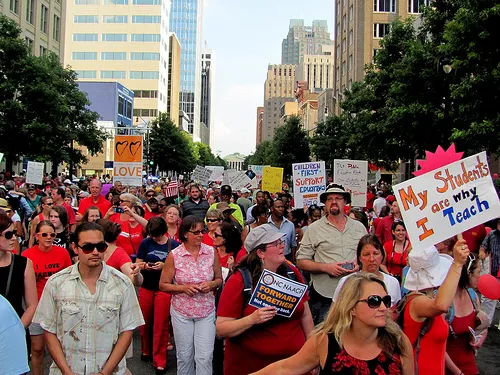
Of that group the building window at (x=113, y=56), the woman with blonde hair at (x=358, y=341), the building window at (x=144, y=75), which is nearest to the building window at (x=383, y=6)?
the building window at (x=144, y=75)

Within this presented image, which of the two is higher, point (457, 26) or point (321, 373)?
Result: point (457, 26)

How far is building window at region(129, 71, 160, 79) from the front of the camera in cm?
10331

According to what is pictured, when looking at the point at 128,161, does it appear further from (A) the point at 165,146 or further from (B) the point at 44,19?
(A) the point at 165,146

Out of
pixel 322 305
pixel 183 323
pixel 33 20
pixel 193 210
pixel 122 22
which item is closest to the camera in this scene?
pixel 183 323

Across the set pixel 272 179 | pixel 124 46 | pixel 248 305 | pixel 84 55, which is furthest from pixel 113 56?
pixel 248 305

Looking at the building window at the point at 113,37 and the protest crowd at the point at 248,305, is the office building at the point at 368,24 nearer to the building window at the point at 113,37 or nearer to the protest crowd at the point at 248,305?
the protest crowd at the point at 248,305

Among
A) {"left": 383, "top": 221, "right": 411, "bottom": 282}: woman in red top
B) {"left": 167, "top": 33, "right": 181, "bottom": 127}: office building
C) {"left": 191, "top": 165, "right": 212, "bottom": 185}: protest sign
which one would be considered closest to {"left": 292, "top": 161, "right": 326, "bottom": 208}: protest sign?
{"left": 383, "top": 221, "right": 411, "bottom": 282}: woman in red top

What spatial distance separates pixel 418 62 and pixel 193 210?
14.9 metres

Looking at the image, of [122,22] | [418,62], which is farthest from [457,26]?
[122,22]

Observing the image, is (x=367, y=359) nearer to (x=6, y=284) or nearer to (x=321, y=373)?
(x=321, y=373)

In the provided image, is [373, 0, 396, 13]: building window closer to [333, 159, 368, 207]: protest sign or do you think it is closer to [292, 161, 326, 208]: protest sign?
[333, 159, 368, 207]: protest sign

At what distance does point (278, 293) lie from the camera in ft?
12.7

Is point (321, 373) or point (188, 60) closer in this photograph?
point (321, 373)

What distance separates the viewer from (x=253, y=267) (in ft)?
13.8
